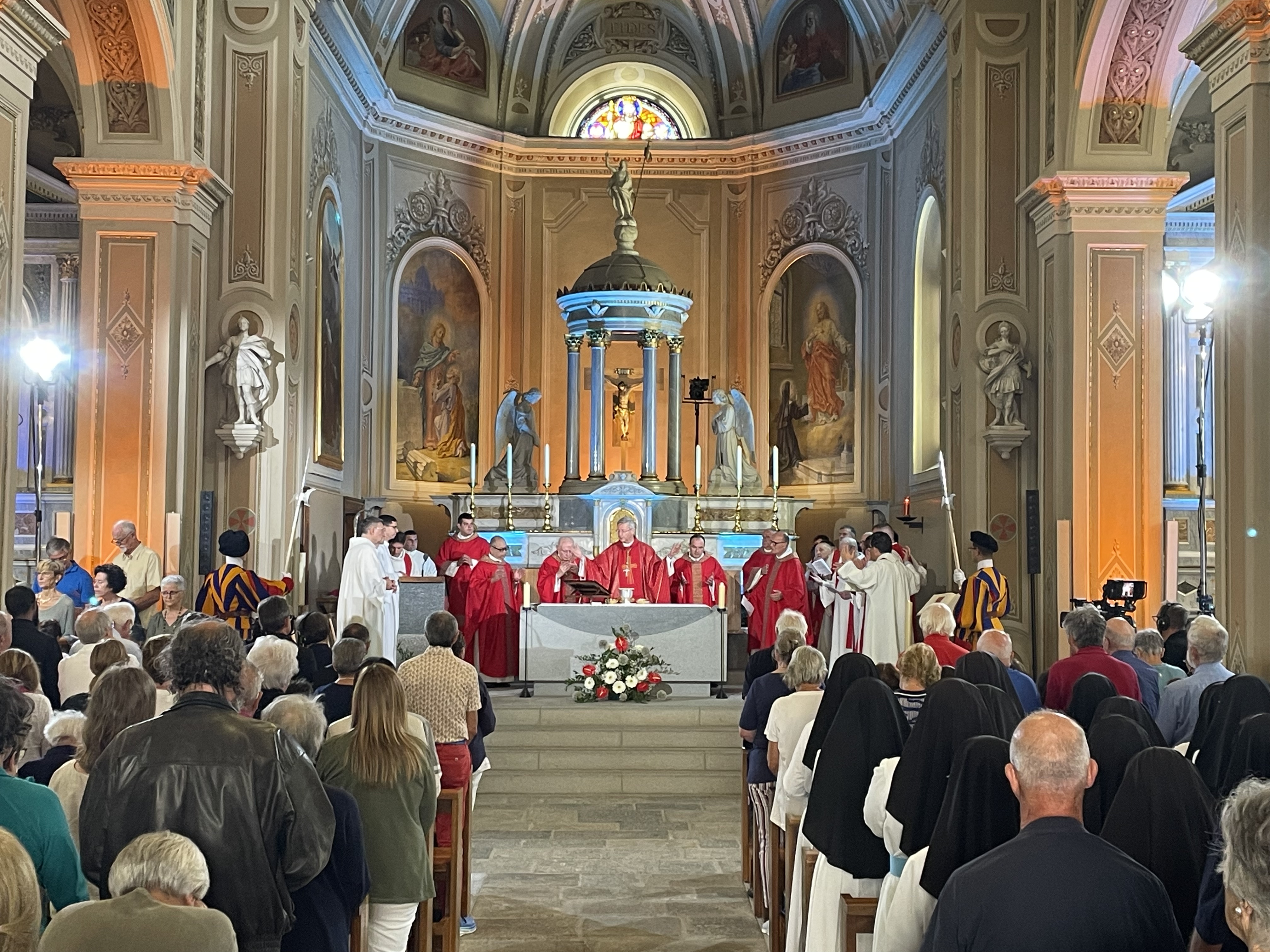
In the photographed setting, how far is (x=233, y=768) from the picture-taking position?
154 inches

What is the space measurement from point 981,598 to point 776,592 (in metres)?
3.81

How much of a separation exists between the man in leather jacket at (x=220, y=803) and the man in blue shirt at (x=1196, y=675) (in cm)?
439

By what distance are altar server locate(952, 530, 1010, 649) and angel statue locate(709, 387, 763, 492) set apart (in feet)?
24.0

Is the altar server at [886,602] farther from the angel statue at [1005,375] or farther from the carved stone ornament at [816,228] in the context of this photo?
the carved stone ornament at [816,228]

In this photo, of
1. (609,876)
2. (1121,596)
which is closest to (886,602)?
(1121,596)

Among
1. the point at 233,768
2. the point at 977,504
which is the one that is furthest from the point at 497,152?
the point at 233,768

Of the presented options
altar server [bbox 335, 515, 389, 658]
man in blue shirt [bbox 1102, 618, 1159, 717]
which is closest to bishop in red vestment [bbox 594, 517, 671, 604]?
altar server [bbox 335, 515, 389, 658]

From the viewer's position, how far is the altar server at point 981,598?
11.7m

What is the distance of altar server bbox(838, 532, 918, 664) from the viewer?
1327 centimetres

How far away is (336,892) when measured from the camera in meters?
4.43

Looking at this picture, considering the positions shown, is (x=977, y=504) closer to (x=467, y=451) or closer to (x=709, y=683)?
(x=709, y=683)

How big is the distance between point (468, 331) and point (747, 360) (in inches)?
163

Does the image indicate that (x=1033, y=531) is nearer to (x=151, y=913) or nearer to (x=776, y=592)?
(x=776, y=592)

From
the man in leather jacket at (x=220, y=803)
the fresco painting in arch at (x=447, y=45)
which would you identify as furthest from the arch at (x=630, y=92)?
the man in leather jacket at (x=220, y=803)
